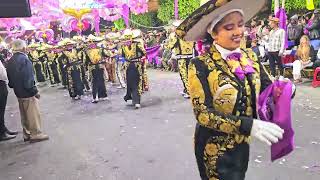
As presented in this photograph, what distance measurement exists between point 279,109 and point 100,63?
355 inches

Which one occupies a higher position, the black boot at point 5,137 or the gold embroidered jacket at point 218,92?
the gold embroidered jacket at point 218,92

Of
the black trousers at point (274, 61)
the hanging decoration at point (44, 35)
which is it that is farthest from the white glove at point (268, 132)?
the hanging decoration at point (44, 35)

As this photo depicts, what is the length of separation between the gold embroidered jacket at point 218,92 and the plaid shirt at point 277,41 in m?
9.37

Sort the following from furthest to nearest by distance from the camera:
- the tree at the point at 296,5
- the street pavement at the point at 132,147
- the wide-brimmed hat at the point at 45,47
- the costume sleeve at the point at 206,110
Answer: the wide-brimmed hat at the point at 45,47 < the tree at the point at 296,5 < the street pavement at the point at 132,147 < the costume sleeve at the point at 206,110

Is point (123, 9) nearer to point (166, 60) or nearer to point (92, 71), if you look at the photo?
point (166, 60)

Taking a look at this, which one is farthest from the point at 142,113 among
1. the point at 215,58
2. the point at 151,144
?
the point at 215,58

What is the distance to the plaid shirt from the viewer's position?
439 inches

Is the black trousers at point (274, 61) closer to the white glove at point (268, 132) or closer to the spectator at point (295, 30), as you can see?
the spectator at point (295, 30)

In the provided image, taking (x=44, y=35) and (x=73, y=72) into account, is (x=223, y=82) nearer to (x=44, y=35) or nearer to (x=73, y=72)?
(x=73, y=72)

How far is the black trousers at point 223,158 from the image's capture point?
2375mm

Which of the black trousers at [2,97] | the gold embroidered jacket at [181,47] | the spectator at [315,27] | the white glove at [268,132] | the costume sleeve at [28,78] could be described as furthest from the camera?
the spectator at [315,27]

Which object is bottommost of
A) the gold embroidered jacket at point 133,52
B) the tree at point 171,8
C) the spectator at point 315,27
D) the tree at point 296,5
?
the gold embroidered jacket at point 133,52

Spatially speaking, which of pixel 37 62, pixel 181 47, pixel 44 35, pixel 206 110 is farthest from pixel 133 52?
pixel 44 35

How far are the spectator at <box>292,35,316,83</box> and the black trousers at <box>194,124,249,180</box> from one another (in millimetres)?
8969
